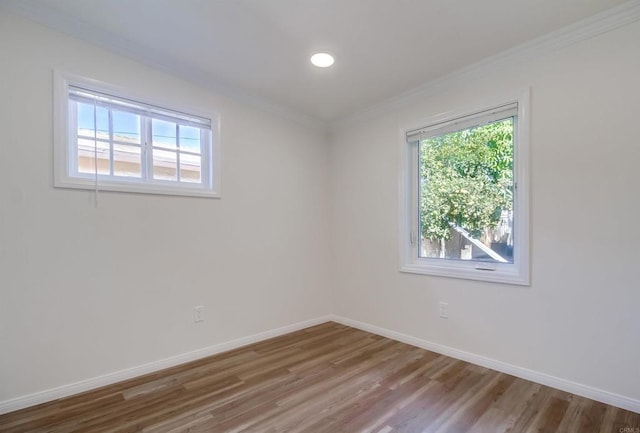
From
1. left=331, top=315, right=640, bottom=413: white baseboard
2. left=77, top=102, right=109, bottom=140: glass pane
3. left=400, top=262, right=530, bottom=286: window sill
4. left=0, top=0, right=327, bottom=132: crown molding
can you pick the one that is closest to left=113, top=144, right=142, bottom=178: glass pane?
left=77, top=102, right=109, bottom=140: glass pane

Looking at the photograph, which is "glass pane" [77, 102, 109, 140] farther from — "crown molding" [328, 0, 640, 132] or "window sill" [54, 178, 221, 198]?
"crown molding" [328, 0, 640, 132]

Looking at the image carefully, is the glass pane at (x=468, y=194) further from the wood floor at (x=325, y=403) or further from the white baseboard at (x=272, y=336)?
the wood floor at (x=325, y=403)

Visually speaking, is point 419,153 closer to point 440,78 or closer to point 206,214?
point 440,78

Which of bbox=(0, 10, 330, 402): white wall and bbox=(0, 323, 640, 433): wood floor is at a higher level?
bbox=(0, 10, 330, 402): white wall

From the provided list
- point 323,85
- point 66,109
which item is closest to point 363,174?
point 323,85

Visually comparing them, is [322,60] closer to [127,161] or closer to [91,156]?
[127,161]

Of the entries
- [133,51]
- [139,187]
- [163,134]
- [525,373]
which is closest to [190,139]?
[163,134]

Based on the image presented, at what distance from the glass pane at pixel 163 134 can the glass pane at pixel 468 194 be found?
91.6 inches

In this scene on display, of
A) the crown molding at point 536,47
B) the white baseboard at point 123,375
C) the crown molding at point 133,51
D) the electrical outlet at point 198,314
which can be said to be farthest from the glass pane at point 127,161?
the crown molding at point 536,47

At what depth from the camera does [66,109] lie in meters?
2.14

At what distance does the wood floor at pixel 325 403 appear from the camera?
1813 mm

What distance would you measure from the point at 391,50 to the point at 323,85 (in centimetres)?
76

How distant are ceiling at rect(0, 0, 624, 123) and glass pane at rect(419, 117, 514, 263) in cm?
64

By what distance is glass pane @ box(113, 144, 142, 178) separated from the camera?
2408mm
